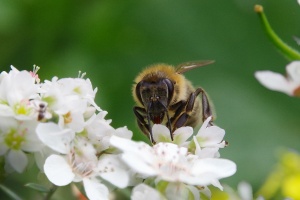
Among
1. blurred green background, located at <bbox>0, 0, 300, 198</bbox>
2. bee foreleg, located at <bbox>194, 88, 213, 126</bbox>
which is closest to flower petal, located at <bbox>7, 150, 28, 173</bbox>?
bee foreleg, located at <bbox>194, 88, 213, 126</bbox>

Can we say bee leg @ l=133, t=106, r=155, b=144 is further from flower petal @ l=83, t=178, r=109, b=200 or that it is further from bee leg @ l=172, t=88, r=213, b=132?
flower petal @ l=83, t=178, r=109, b=200

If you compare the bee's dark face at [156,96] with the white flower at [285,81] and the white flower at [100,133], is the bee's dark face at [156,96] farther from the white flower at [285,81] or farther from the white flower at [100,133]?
the white flower at [285,81]

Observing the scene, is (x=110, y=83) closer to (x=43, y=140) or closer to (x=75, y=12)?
(x=75, y=12)

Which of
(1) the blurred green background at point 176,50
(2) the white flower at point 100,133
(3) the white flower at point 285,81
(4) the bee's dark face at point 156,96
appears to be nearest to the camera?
(3) the white flower at point 285,81

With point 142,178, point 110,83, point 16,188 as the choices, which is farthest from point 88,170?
point 110,83

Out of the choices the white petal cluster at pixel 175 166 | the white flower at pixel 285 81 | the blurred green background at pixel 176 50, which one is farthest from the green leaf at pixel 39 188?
the blurred green background at pixel 176 50

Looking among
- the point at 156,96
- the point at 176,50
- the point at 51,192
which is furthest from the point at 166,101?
the point at 176,50

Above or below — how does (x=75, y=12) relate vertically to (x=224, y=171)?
above
